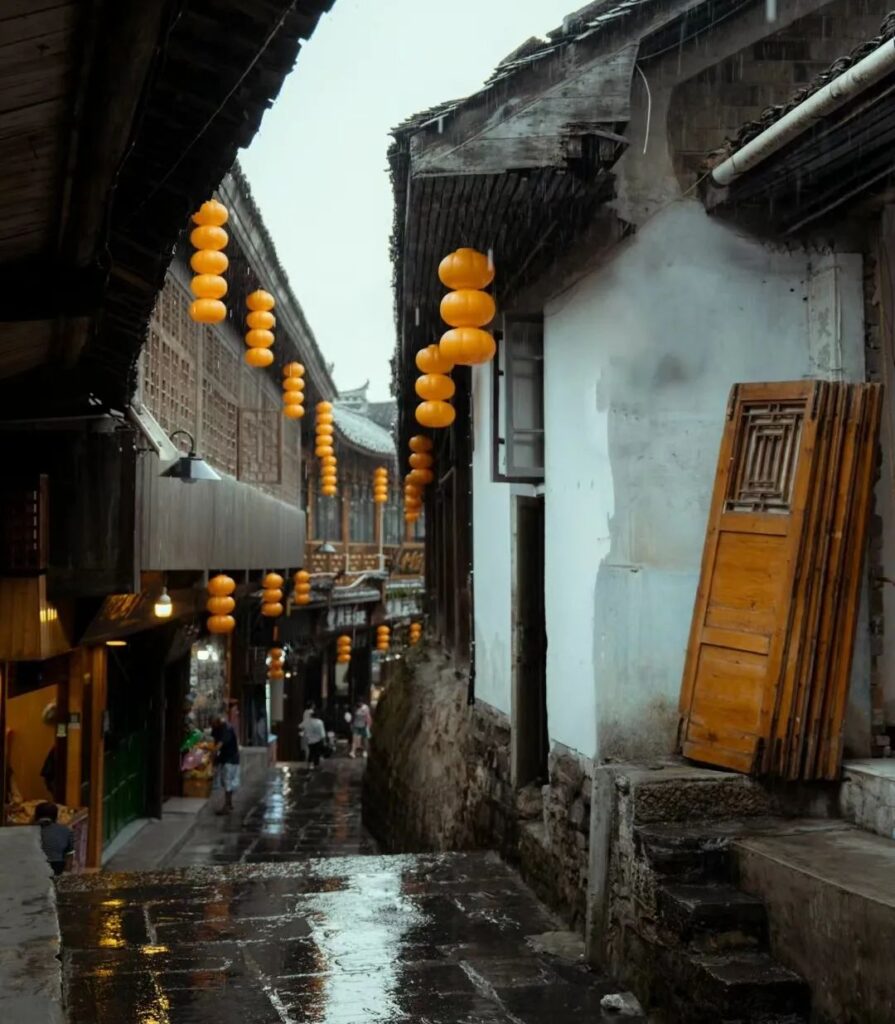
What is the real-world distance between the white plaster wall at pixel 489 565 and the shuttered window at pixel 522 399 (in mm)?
614

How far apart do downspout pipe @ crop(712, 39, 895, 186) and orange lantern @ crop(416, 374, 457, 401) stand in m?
3.20

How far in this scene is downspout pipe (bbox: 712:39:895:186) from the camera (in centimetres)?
524

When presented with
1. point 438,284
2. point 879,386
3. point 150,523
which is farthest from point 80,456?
point 879,386

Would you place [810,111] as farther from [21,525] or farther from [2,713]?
[2,713]

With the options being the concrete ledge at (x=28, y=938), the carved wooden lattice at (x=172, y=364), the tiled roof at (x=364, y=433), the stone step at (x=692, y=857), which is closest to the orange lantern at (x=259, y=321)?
the carved wooden lattice at (x=172, y=364)

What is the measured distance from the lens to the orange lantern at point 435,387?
943cm

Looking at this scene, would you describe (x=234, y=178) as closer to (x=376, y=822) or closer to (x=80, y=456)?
(x=80, y=456)

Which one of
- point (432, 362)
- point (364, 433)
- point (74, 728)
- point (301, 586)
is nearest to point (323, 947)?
point (432, 362)

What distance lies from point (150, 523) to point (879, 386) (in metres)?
6.68

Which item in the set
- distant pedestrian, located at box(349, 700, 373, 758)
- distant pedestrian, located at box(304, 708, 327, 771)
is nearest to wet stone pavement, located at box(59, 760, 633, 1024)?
distant pedestrian, located at box(304, 708, 327, 771)

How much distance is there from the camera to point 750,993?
16.8 feet

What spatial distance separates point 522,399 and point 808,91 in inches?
149

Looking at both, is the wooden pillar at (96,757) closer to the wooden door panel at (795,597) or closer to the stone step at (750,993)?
the wooden door panel at (795,597)

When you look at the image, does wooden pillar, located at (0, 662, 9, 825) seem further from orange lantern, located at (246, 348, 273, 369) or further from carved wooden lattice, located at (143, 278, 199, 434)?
orange lantern, located at (246, 348, 273, 369)
